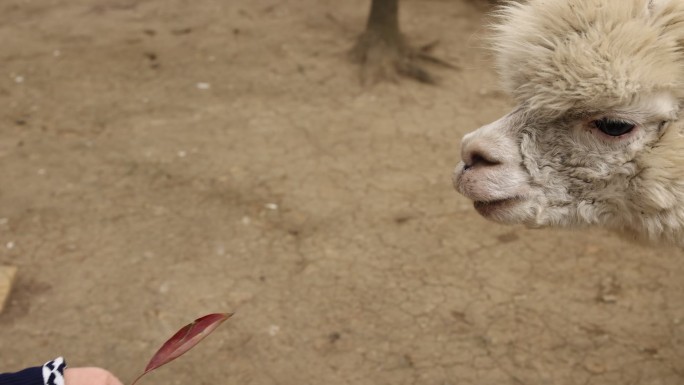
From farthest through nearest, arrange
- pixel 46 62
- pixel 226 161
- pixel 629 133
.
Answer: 1. pixel 46 62
2. pixel 226 161
3. pixel 629 133

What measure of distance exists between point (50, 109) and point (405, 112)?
215 cm

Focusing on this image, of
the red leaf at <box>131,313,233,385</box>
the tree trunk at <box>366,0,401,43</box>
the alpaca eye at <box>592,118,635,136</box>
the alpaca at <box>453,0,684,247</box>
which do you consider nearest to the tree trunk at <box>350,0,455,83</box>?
the tree trunk at <box>366,0,401,43</box>

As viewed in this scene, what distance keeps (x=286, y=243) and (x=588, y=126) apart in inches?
71.1

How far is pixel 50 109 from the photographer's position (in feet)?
15.8

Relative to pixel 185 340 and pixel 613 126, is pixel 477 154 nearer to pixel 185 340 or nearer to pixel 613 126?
pixel 613 126

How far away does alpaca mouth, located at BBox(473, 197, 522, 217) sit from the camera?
2391 mm

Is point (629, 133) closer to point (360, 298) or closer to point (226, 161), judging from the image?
point (360, 298)

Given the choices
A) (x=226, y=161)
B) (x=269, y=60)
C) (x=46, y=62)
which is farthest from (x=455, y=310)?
(x=46, y=62)

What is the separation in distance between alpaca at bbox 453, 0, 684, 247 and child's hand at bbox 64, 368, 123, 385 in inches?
45.3

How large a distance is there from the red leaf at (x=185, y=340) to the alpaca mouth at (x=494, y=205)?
34.6 inches

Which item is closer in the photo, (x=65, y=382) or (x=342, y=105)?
(x=65, y=382)

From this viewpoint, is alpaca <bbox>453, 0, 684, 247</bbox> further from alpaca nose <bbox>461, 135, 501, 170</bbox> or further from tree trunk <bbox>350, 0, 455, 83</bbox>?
tree trunk <bbox>350, 0, 455, 83</bbox>

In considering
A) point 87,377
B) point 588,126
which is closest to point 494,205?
point 588,126

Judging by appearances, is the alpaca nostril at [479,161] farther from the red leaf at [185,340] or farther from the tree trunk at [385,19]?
the tree trunk at [385,19]
